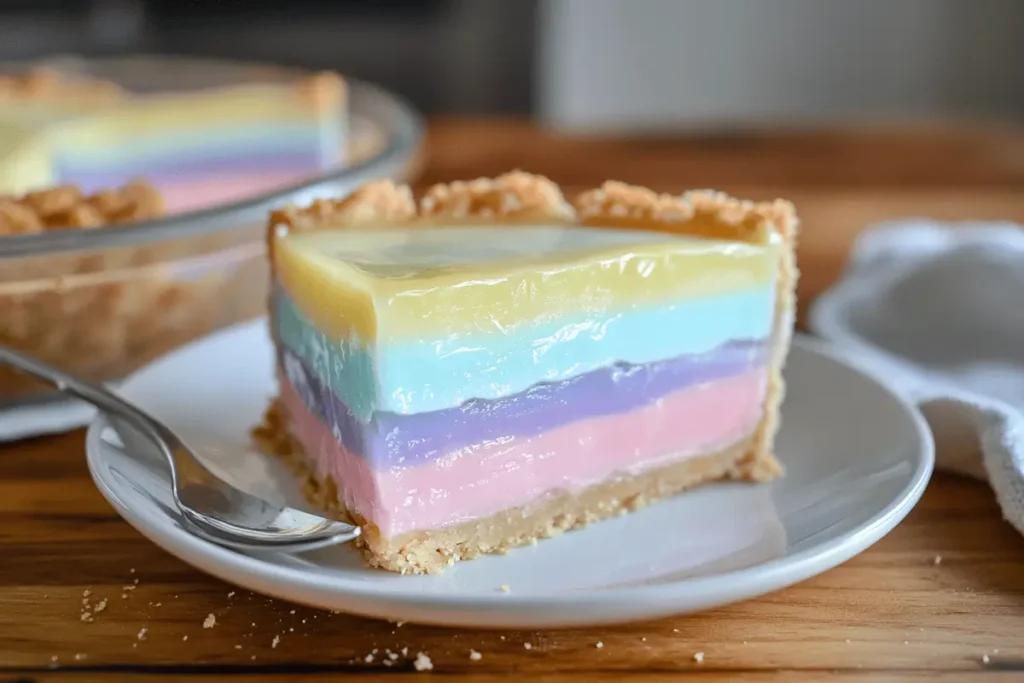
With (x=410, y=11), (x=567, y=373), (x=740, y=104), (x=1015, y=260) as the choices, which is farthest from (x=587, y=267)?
(x=740, y=104)

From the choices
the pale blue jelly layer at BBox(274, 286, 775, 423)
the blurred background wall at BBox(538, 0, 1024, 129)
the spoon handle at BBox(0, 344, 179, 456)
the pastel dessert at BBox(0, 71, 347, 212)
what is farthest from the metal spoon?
the blurred background wall at BBox(538, 0, 1024, 129)

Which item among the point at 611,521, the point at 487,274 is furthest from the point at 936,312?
the point at 487,274

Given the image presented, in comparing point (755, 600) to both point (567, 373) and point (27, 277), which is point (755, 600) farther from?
point (27, 277)

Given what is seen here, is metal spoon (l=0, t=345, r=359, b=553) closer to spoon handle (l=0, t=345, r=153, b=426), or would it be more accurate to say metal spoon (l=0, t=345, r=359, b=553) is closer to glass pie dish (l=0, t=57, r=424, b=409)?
spoon handle (l=0, t=345, r=153, b=426)

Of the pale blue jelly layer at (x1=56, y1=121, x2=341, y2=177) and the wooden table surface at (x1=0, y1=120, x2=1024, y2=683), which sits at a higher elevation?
the pale blue jelly layer at (x1=56, y1=121, x2=341, y2=177)

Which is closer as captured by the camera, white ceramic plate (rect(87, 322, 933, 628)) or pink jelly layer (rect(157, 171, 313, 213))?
white ceramic plate (rect(87, 322, 933, 628))

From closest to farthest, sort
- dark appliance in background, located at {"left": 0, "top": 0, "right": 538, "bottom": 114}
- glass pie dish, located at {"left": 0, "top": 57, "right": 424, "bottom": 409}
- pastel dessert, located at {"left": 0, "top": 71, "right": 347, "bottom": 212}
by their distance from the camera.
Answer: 1. glass pie dish, located at {"left": 0, "top": 57, "right": 424, "bottom": 409}
2. pastel dessert, located at {"left": 0, "top": 71, "right": 347, "bottom": 212}
3. dark appliance in background, located at {"left": 0, "top": 0, "right": 538, "bottom": 114}
